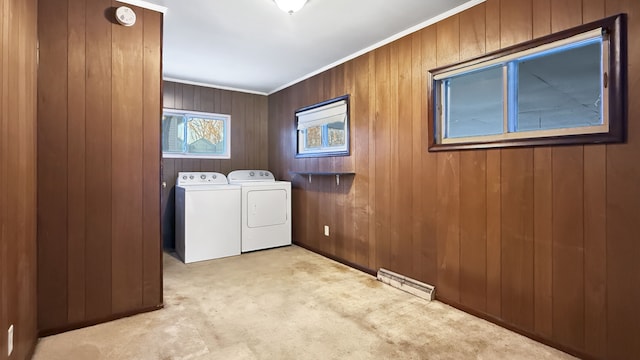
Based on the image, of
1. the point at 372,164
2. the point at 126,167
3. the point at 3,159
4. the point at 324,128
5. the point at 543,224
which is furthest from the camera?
the point at 324,128

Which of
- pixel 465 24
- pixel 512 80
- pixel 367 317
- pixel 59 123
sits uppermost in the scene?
pixel 465 24

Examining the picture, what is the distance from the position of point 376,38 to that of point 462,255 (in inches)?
83.6

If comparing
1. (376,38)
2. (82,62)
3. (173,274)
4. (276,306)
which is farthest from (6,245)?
(376,38)

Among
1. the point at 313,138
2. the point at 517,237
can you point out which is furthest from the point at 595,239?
the point at 313,138

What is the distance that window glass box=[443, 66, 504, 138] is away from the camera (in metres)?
2.32

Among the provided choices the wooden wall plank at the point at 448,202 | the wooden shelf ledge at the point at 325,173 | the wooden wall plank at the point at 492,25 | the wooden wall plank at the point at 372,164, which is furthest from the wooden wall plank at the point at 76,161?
the wooden wall plank at the point at 492,25

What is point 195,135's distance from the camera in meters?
4.67

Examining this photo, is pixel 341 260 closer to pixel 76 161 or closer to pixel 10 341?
pixel 76 161

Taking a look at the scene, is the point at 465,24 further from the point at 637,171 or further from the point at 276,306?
the point at 276,306

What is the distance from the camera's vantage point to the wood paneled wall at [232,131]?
4.43 metres

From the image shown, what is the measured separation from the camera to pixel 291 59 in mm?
3613

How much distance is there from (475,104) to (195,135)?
3773 mm

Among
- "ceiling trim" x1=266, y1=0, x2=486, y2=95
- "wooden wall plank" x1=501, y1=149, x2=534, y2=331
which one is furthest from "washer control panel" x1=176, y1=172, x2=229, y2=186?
"wooden wall plank" x1=501, y1=149, x2=534, y2=331

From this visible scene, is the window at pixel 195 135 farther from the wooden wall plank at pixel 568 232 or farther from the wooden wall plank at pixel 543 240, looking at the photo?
the wooden wall plank at pixel 568 232
